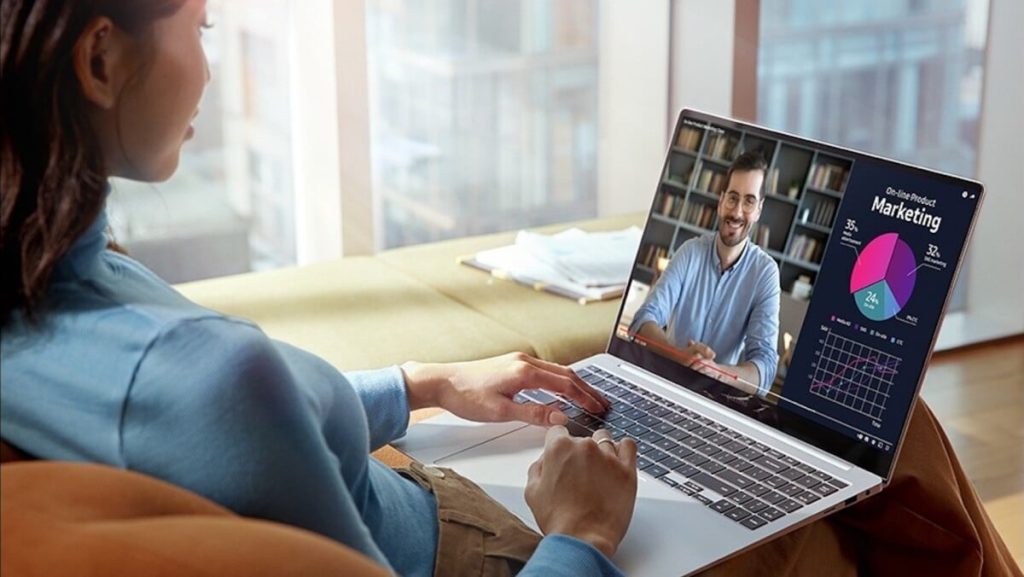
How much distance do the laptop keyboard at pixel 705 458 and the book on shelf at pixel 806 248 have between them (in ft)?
0.67

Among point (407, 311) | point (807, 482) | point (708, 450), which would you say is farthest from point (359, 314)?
point (807, 482)

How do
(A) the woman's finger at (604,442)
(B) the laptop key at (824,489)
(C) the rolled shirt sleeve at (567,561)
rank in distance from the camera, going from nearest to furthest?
(C) the rolled shirt sleeve at (567,561) → (A) the woman's finger at (604,442) → (B) the laptop key at (824,489)

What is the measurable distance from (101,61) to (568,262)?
1.70 meters

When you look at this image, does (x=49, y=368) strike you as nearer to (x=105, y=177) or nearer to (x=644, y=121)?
(x=105, y=177)

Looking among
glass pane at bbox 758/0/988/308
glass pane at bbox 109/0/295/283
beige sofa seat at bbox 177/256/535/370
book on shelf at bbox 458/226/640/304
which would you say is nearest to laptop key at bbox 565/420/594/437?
beige sofa seat at bbox 177/256/535/370

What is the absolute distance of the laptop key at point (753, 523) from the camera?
4.31ft

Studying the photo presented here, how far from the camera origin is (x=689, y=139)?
1662 millimetres

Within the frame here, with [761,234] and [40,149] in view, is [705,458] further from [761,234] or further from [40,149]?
[40,149]

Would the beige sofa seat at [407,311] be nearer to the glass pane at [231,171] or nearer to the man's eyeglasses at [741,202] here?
the glass pane at [231,171]

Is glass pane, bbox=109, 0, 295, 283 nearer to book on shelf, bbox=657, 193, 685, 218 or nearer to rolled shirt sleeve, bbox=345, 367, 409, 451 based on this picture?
book on shelf, bbox=657, 193, 685, 218

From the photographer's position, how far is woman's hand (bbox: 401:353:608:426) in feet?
4.94

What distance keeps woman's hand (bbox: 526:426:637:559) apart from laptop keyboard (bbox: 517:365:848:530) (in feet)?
0.46

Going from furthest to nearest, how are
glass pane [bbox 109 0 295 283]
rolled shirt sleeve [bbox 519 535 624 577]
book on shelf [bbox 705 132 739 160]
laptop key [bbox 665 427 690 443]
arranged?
glass pane [bbox 109 0 295 283], book on shelf [bbox 705 132 739 160], laptop key [bbox 665 427 690 443], rolled shirt sleeve [bbox 519 535 624 577]

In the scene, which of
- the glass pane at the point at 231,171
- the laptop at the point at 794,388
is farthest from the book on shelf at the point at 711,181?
the glass pane at the point at 231,171
